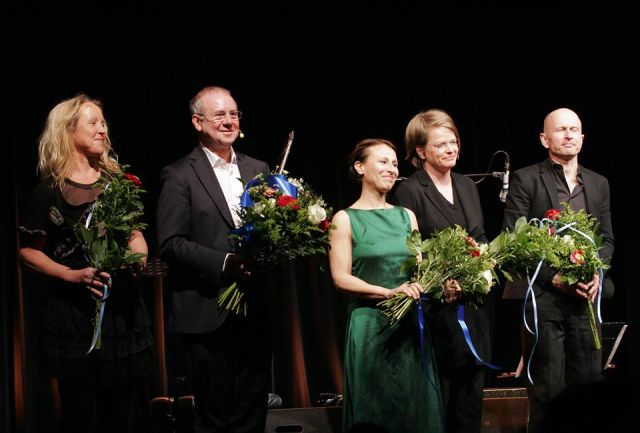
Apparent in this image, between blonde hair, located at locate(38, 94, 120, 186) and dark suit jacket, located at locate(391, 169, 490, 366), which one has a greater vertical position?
blonde hair, located at locate(38, 94, 120, 186)

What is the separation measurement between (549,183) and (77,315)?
266 cm

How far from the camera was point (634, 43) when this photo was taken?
237 inches

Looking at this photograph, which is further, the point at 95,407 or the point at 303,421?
the point at 303,421

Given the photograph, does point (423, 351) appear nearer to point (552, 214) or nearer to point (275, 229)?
point (275, 229)

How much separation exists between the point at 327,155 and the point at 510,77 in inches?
62.1

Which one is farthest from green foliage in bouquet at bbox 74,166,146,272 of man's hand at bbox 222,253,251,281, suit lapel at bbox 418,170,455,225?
suit lapel at bbox 418,170,455,225

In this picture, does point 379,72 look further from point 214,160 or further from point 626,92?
point 214,160

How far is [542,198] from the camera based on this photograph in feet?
15.0

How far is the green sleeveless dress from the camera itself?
3748mm

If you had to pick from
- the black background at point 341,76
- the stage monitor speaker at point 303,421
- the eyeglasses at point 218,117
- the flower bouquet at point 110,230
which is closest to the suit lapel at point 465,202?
the eyeglasses at point 218,117

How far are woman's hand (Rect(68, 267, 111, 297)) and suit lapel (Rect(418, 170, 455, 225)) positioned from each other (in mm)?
1722

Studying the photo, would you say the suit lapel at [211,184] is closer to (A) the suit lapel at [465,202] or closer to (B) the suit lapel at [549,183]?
(A) the suit lapel at [465,202]

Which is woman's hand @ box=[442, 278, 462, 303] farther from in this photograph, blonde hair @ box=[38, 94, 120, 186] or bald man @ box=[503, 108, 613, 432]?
blonde hair @ box=[38, 94, 120, 186]

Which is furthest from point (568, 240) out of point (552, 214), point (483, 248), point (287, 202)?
point (287, 202)
